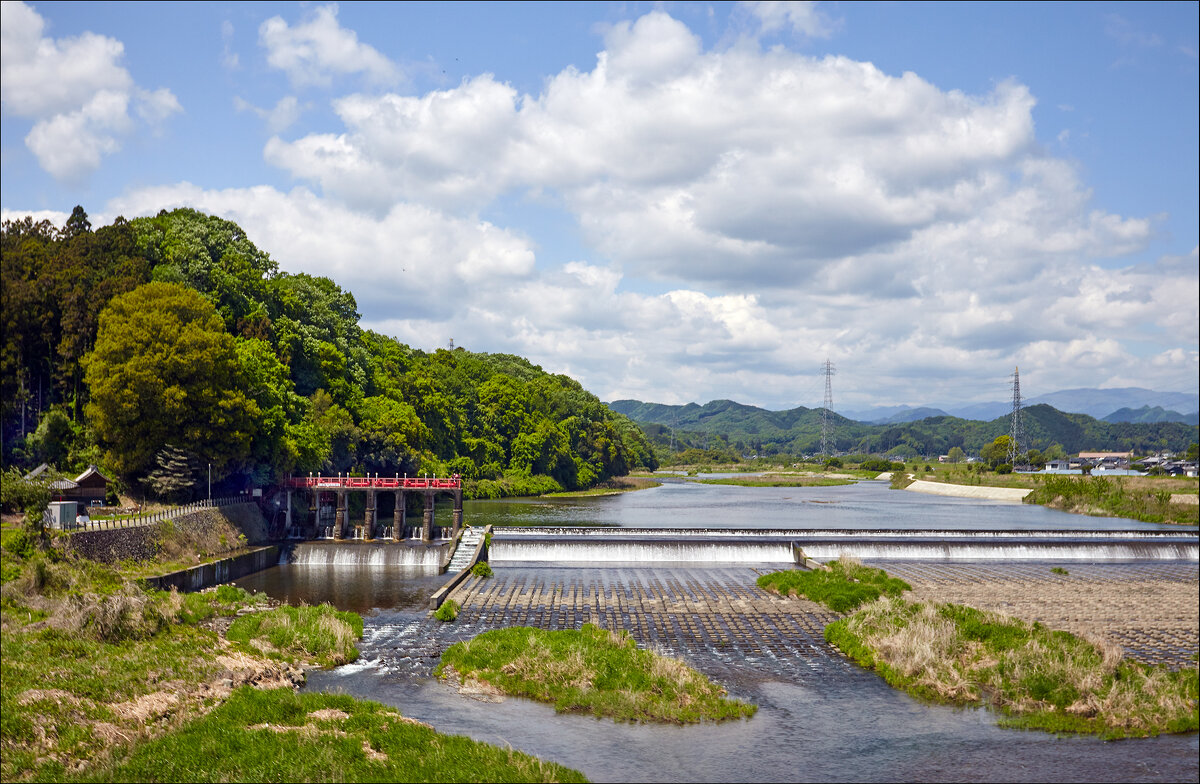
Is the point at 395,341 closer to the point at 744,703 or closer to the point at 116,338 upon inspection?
the point at 116,338

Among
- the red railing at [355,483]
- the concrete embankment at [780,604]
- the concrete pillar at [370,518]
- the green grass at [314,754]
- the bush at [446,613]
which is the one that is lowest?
the concrete embankment at [780,604]

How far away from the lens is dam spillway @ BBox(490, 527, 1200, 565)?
57469mm

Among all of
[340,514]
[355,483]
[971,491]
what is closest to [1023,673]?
Answer: [340,514]

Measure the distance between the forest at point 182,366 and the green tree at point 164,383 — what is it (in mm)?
98

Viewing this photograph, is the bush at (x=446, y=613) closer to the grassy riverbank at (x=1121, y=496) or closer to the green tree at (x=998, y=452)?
the grassy riverbank at (x=1121, y=496)

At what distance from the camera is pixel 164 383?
176ft

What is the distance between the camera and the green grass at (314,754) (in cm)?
1892

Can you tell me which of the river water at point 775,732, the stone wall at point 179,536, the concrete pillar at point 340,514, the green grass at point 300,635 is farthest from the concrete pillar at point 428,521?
the green grass at point 300,635

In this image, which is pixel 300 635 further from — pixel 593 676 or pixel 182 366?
pixel 182 366

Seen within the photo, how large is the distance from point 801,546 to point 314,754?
144ft

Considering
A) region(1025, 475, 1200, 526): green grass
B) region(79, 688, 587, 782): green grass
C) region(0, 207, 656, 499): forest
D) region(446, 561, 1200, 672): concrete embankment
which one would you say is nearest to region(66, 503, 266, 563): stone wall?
region(0, 207, 656, 499): forest

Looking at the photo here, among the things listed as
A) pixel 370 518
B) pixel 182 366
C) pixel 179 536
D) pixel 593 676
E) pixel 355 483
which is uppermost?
pixel 182 366

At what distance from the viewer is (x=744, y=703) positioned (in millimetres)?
25625

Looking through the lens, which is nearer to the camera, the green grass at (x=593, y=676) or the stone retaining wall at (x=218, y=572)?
the green grass at (x=593, y=676)
